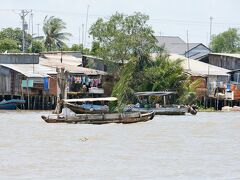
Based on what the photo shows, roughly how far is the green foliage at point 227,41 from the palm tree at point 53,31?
21.8 metres

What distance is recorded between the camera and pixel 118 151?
2248 centimetres

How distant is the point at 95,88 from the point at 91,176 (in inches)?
1278

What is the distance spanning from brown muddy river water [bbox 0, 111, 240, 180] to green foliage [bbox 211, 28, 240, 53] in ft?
151

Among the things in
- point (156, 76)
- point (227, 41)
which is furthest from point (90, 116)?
point (227, 41)

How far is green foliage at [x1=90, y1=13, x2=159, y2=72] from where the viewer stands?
49688 millimetres

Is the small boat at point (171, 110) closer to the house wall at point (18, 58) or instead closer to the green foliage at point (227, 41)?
the house wall at point (18, 58)

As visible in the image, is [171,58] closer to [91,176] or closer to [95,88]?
[95,88]

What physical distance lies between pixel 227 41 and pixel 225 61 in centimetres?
2149

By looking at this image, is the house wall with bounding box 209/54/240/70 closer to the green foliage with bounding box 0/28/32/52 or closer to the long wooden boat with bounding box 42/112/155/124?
the green foliage with bounding box 0/28/32/52

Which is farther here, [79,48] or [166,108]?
[79,48]

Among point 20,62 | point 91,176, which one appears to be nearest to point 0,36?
point 20,62

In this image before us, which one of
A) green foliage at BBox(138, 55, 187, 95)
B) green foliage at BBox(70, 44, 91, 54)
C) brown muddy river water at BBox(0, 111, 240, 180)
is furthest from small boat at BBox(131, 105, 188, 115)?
green foliage at BBox(70, 44, 91, 54)

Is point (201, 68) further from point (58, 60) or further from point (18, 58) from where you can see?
point (18, 58)

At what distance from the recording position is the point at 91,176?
17.5 meters
